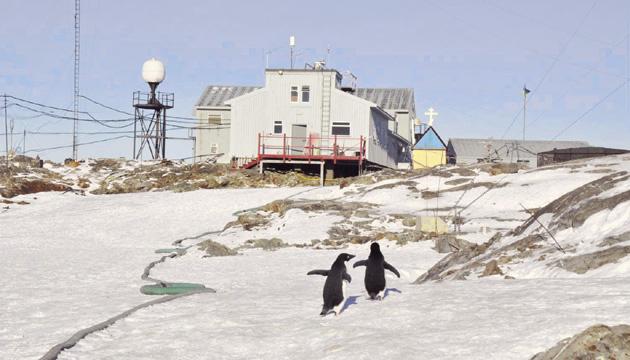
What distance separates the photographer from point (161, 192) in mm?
48531

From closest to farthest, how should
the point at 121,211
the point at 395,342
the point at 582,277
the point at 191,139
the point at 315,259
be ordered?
1. the point at 395,342
2. the point at 582,277
3. the point at 315,259
4. the point at 121,211
5. the point at 191,139

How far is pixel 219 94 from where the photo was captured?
7138 cm

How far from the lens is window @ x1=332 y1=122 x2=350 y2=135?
5781cm

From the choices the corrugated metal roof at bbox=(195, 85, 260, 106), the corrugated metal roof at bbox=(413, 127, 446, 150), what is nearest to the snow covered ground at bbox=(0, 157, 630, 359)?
the corrugated metal roof at bbox=(413, 127, 446, 150)

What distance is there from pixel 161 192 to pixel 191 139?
22504mm

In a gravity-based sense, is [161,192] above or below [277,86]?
below

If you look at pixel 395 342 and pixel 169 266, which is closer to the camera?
pixel 395 342

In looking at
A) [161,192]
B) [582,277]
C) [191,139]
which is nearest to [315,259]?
[582,277]

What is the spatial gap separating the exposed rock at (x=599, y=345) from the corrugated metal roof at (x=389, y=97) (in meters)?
68.9

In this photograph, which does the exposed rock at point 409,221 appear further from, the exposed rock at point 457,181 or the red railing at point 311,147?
the red railing at point 311,147

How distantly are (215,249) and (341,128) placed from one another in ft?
101

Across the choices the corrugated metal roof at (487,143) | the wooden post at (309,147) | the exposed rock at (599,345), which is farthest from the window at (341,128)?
the exposed rock at (599,345)

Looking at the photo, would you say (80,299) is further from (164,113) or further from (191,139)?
(164,113)

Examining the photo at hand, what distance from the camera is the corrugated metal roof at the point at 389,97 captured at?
76.7 metres
